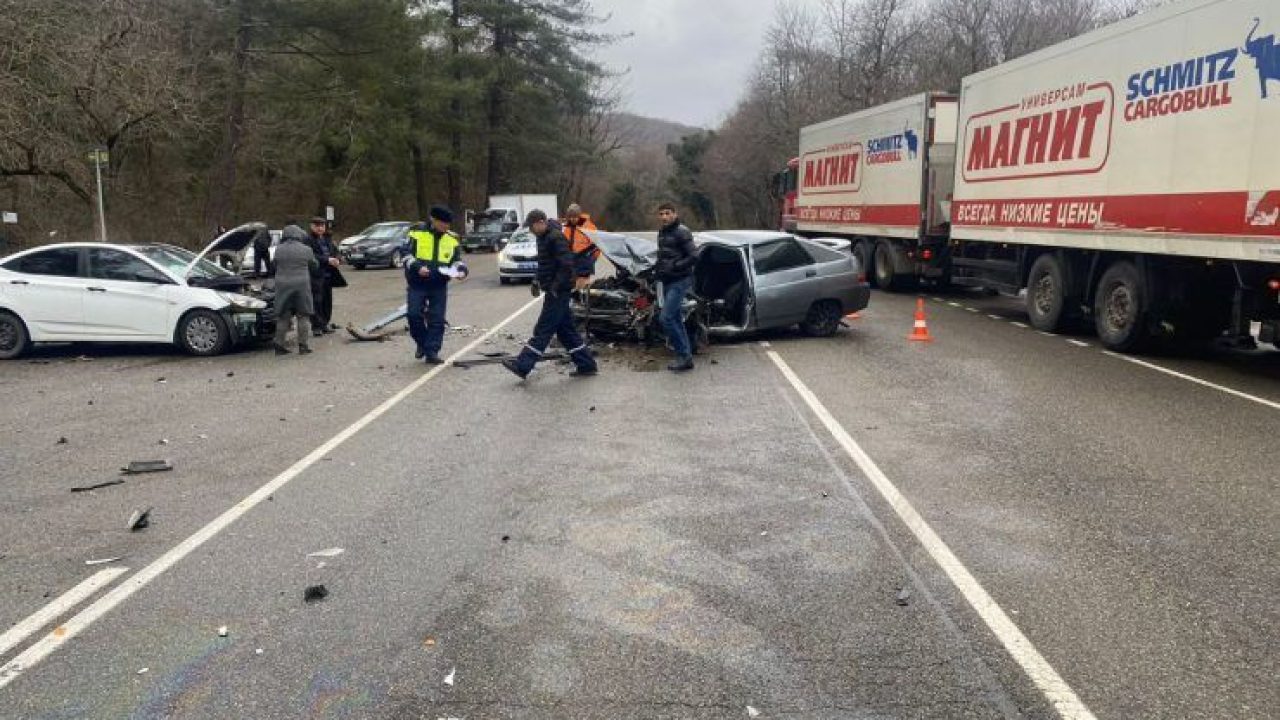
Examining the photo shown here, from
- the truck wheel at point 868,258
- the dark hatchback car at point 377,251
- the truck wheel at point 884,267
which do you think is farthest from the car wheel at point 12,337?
the dark hatchback car at point 377,251

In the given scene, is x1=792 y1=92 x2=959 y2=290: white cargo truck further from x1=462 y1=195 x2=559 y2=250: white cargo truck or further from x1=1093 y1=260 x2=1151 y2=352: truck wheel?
x1=462 y1=195 x2=559 y2=250: white cargo truck

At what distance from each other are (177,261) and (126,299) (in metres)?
0.99

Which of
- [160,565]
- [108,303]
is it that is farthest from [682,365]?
[108,303]

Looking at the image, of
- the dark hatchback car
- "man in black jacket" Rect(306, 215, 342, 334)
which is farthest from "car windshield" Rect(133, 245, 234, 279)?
the dark hatchback car

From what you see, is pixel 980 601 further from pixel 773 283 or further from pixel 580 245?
pixel 580 245

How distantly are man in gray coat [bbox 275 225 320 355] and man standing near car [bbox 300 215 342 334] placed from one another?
1146 millimetres

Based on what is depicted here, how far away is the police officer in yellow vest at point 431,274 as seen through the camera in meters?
10.6

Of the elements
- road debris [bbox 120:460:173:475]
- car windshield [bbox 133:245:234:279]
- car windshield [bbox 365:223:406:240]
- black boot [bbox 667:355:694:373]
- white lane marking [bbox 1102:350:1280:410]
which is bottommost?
road debris [bbox 120:460:173:475]

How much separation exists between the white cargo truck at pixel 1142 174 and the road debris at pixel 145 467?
31.5 feet

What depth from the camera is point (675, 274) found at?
401 inches

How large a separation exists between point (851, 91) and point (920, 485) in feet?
153

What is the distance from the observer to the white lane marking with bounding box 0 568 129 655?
3.76m

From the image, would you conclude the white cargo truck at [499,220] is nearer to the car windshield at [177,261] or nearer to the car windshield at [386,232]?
the car windshield at [386,232]

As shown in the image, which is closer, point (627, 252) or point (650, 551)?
point (650, 551)
